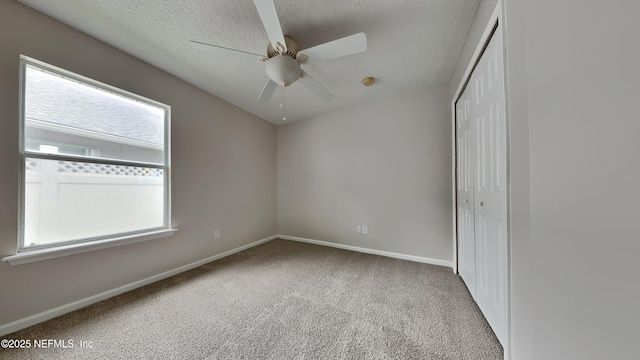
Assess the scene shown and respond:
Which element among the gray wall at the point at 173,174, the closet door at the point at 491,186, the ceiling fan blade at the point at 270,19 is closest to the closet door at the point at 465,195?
the closet door at the point at 491,186

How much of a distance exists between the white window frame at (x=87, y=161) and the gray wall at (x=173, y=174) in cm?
4

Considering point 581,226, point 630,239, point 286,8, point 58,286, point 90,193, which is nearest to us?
point 630,239

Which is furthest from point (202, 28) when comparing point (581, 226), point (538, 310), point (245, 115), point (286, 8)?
point (538, 310)

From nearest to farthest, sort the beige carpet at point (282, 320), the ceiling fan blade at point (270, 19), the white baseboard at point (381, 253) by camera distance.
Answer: the ceiling fan blade at point (270, 19) < the beige carpet at point (282, 320) < the white baseboard at point (381, 253)

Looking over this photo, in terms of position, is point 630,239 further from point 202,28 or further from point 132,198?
point 132,198

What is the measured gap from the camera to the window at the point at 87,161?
1432 millimetres

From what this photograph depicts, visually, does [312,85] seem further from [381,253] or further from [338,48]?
[381,253]

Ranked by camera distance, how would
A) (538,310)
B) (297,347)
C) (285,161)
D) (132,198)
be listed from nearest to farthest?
(538,310), (297,347), (132,198), (285,161)

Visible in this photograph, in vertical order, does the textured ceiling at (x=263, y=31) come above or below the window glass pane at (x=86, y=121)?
above

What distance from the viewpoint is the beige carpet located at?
1.19m

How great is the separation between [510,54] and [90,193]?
10.8 feet

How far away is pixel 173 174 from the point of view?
221 cm

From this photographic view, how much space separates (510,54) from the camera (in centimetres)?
99

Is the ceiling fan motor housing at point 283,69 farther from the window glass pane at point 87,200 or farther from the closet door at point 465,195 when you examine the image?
the window glass pane at point 87,200
